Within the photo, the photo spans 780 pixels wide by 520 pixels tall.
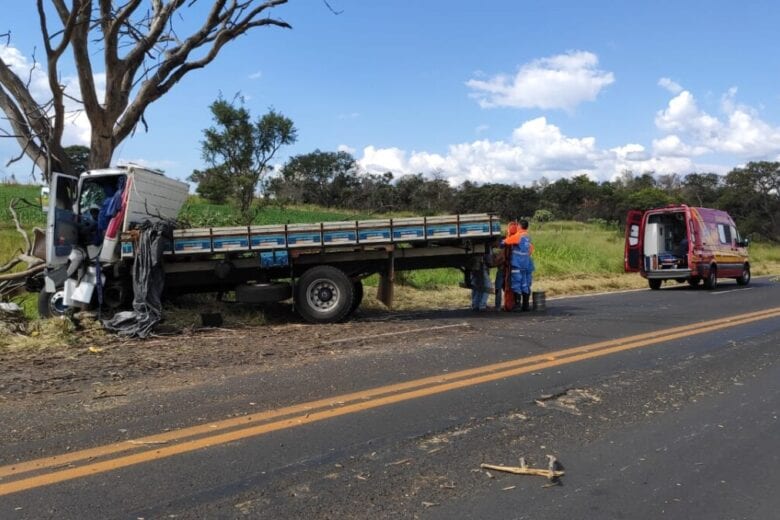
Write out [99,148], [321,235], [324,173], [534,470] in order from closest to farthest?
[534,470] → [321,235] → [99,148] → [324,173]

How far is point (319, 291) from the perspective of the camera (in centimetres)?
986

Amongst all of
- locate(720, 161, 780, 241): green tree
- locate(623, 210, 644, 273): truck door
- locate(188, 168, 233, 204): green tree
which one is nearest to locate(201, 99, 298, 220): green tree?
locate(188, 168, 233, 204): green tree

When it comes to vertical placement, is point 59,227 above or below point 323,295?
above

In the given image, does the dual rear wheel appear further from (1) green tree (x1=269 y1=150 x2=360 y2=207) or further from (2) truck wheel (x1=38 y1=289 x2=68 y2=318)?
(1) green tree (x1=269 y1=150 x2=360 y2=207)

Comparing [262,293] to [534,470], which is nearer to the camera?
[534,470]

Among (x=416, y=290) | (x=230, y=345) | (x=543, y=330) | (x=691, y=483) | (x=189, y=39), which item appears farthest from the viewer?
(x=416, y=290)

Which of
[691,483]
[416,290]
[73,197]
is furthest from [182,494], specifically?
[416,290]

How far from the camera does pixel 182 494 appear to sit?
11.4 ft

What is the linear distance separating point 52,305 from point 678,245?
615 inches

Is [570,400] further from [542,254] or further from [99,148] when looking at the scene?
[542,254]

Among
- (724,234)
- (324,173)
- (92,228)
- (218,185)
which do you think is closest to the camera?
(92,228)

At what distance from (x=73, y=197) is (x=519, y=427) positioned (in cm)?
793

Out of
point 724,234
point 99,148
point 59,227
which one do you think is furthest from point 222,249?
point 724,234

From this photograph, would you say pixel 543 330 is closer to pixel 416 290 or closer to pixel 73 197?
pixel 416 290
